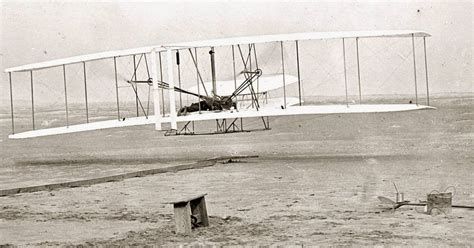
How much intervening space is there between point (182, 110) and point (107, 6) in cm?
1964

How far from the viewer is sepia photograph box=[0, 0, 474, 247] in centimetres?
1043

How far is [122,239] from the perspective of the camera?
9.89 m

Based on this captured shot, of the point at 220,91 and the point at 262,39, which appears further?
the point at 220,91

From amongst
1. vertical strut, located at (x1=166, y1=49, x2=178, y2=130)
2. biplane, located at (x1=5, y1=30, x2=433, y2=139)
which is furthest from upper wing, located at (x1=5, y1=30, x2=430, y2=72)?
vertical strut, located at (x1=166, y1=49, x2=178, y2=130)

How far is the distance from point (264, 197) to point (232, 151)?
1408cm

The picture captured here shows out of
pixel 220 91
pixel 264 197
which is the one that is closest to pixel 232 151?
pixel 220 91

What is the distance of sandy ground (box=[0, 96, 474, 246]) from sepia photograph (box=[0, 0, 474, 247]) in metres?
0.05

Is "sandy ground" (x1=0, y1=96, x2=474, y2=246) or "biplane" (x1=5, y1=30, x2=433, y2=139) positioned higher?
"biplane" (x1=5, y1=30, x2=433, y2=139)

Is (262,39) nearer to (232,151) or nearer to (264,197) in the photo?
(264,197)

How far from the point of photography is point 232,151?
2753cm

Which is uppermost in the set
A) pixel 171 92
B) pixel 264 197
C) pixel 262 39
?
pixel 262 39

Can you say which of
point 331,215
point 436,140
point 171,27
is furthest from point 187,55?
point 331,215

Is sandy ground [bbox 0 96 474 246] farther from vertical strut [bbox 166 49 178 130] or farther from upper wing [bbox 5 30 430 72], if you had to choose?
upper wing [bbox 5 30 430 72]

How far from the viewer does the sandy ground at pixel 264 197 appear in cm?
990
